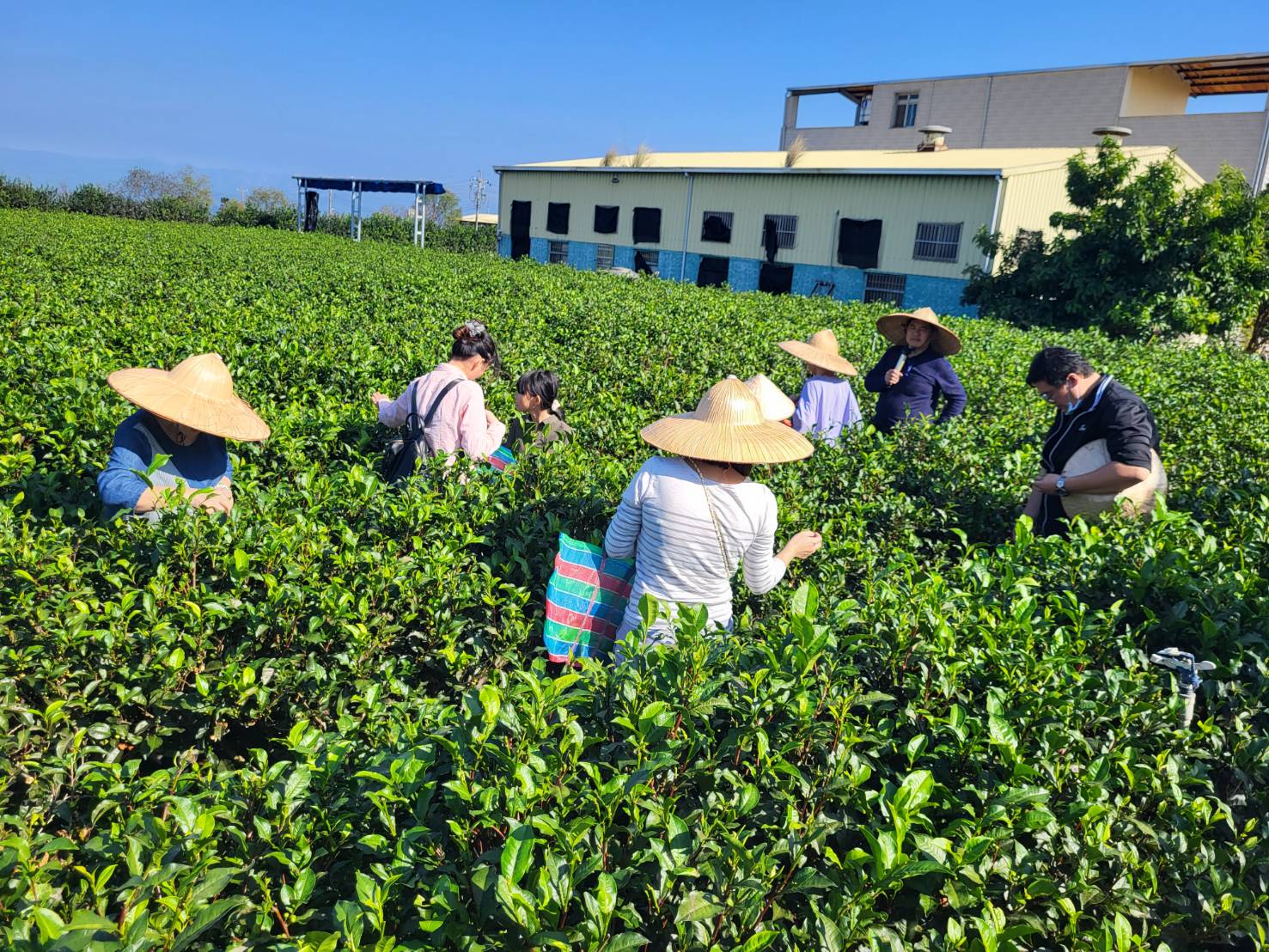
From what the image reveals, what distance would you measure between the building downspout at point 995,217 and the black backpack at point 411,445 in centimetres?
1984

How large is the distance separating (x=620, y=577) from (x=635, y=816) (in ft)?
5.73

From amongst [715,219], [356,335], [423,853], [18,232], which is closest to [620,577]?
[423,853]

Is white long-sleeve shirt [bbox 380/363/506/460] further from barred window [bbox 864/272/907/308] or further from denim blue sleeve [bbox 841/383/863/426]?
barred window [bbox 864/272/907/308]

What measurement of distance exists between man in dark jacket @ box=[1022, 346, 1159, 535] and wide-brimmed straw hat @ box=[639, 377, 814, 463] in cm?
166

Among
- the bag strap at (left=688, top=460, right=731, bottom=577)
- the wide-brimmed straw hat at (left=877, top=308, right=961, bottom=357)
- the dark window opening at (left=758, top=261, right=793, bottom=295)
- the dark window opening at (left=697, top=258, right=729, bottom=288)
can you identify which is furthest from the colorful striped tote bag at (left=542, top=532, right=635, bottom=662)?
the dark window opening at (left=697, top=258, right=729, bottom=288)

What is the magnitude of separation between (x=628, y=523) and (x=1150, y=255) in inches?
692

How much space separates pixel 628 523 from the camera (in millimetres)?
3391

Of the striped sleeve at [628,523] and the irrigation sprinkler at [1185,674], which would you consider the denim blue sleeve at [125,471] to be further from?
the irrigation sprinkler at [1185,674]

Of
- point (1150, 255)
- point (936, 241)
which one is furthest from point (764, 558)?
point (936, 241)

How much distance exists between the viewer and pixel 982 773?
213 centimetres

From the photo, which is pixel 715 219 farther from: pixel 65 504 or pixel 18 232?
pixel 65 504

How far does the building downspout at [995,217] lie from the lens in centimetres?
2150

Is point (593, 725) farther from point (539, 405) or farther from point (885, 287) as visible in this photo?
point (885, 287)

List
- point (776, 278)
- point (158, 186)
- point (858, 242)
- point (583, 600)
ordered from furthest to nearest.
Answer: point (158, 186) → point (776, 278) → point (858, 242) → point (583, 600)
